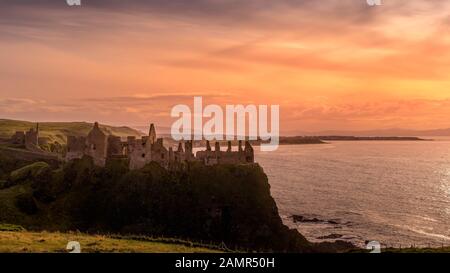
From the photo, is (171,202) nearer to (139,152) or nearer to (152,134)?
(139,152)

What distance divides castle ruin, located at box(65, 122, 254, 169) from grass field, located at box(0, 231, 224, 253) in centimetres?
4418

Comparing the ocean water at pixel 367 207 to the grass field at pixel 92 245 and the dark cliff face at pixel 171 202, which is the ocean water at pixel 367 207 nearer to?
the dark cliff face at pixel 171 202

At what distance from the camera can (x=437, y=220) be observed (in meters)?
120

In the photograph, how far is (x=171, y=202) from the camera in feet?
252

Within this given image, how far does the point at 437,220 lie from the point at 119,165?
84.7 meters

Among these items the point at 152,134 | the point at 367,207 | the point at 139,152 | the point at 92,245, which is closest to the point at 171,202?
the point at 139,152

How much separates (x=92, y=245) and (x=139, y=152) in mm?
49078

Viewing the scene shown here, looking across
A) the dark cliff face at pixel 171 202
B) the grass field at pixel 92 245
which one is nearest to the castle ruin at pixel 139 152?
the dark cliff face at pixel 171 202

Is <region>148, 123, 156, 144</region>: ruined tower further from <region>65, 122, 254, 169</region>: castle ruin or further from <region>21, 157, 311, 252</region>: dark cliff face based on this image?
<region>21, 157, 311, 252</region>: dark cliff face

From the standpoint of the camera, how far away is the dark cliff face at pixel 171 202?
72812mm

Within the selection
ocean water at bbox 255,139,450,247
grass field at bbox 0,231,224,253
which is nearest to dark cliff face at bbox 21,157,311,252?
ocean water at bbox 255,139,450,247
